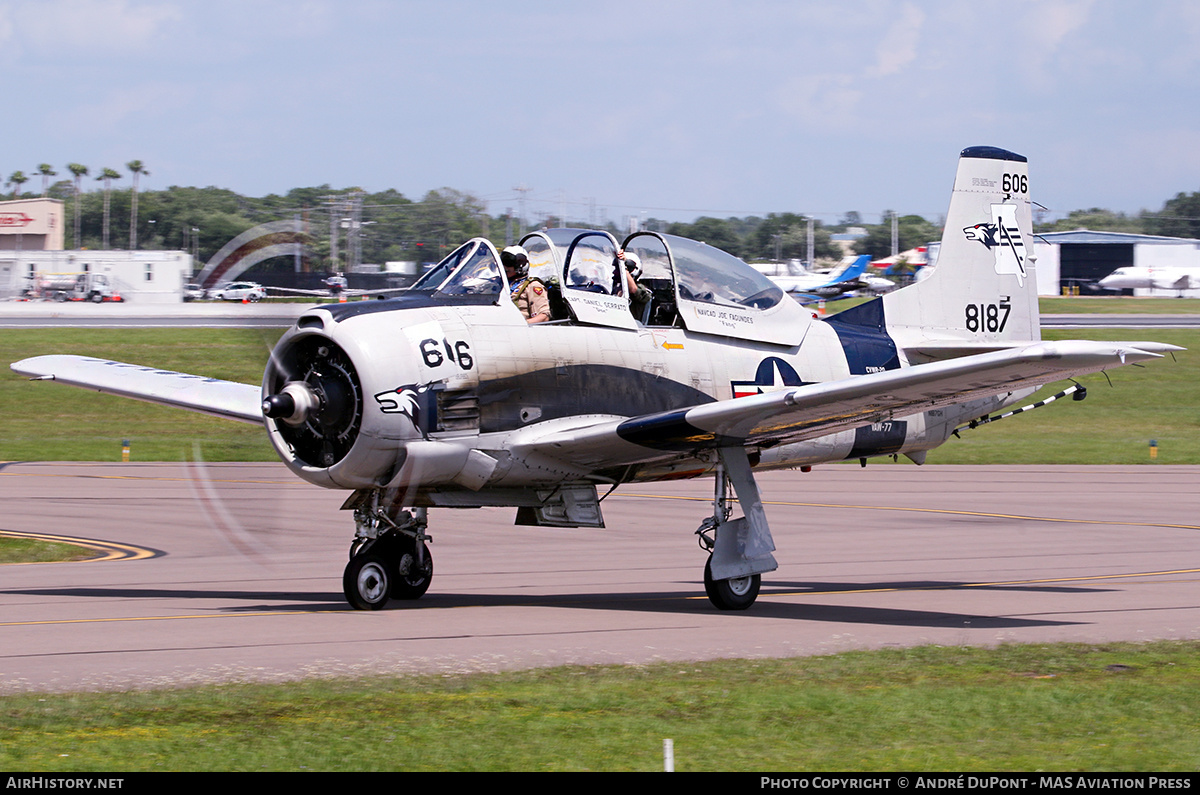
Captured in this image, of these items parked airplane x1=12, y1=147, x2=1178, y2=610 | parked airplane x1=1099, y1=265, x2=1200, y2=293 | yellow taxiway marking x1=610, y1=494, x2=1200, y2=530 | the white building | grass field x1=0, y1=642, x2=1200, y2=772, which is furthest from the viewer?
parked airplane x1=1099, y1=265, x2=1200, y2=293

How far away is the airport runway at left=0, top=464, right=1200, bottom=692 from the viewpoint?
10016 mm

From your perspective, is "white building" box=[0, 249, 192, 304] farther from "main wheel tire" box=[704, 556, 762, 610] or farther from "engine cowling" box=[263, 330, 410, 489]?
"main wheel tire" box=[704, 556, 762, 610]

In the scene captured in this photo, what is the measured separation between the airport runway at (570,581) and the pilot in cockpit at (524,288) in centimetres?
284

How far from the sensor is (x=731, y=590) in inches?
494

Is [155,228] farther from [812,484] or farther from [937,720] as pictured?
[937,720]

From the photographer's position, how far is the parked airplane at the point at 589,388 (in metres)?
11.1

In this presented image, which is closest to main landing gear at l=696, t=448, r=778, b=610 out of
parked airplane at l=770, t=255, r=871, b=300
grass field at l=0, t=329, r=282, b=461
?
grass field at l=0, t=329, r=282, b=461

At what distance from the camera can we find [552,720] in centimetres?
752

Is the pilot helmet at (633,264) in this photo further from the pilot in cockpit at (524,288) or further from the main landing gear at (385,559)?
the main landing gear at (385,559)

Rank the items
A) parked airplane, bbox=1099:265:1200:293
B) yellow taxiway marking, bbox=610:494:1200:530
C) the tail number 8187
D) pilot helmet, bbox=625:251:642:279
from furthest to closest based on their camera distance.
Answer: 1. parked airplane, bbox=1099:265:1200:293
2. yellow taxiway marking, bbox=610:494:1200:530
3. the tail number 8187
4. pilot helmet, bbox=625:251:642:279

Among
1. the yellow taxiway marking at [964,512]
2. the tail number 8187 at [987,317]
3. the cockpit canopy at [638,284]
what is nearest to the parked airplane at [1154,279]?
the yellow taxiway marking at [964,512]

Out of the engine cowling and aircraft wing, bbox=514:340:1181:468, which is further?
the engine cowling

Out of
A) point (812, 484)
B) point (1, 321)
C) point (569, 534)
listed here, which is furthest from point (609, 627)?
point (1, 321)

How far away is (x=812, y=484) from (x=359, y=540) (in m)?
15.5
